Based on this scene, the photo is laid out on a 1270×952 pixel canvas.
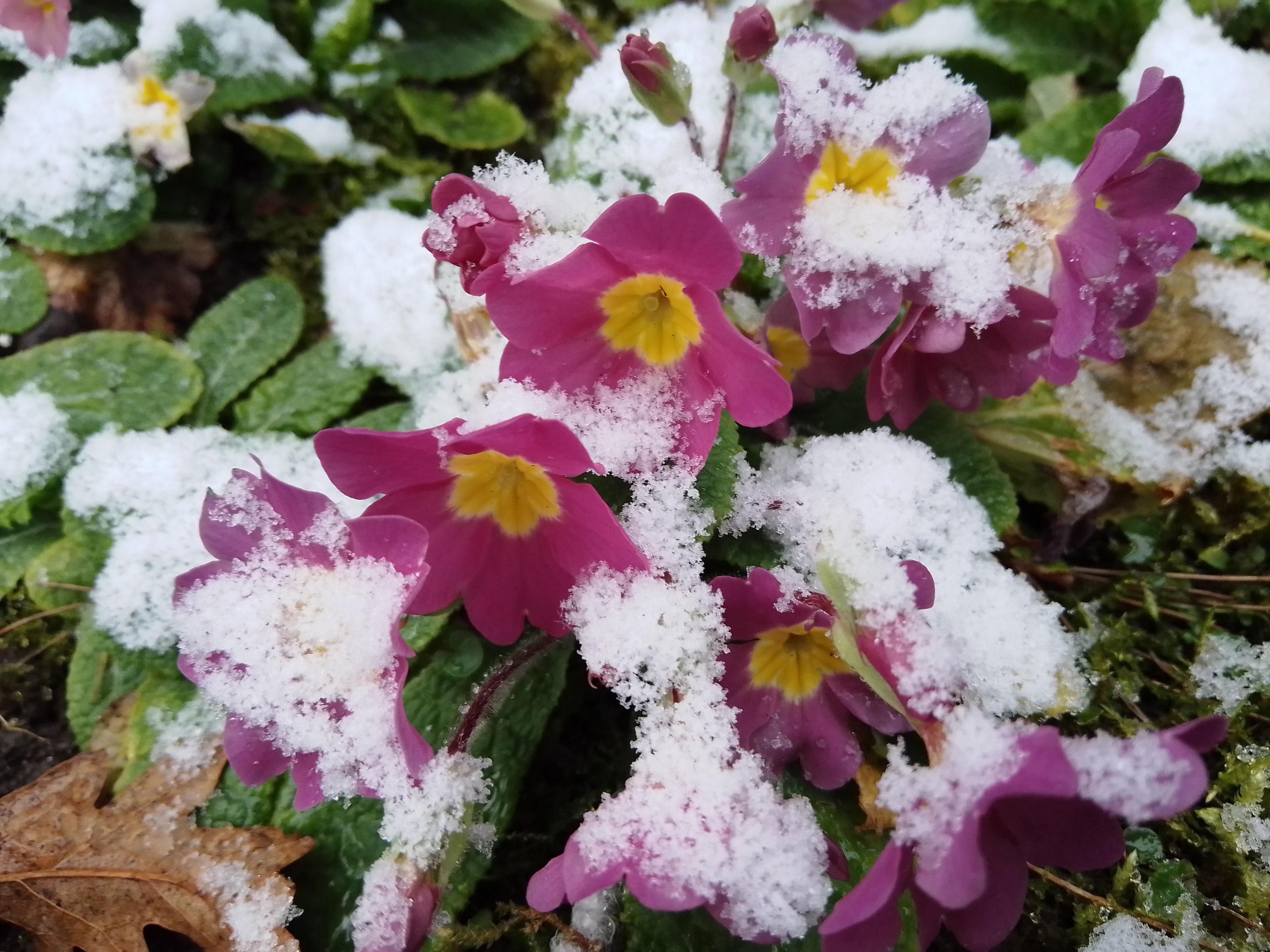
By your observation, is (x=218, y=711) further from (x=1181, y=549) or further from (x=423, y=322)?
(x=1181, y=549)

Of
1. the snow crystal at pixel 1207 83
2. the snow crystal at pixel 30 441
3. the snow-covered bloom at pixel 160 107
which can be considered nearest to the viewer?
the snow crystal at pixel 30 441

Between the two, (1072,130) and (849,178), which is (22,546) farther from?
(1072,130)

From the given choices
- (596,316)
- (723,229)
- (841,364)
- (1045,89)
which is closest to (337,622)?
(596,316)

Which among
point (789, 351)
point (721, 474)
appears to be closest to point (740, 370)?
point (721, 474)

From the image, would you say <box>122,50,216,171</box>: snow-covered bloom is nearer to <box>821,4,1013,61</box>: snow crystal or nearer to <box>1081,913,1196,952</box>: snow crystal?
<box>821,4,1013,61</box>: snow crystal

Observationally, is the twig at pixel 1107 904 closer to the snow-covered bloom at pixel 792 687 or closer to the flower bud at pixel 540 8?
the snow-covered bloom at pixel 792 687

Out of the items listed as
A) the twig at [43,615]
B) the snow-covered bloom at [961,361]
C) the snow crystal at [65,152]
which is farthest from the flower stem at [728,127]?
the twig at [43,615]
